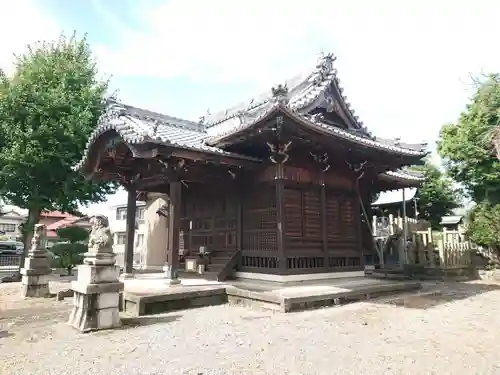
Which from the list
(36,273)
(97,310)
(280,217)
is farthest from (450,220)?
(97,310)

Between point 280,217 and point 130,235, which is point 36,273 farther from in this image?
point 280,217

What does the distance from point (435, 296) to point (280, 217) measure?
15.6ft

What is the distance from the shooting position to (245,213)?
35.6 feet

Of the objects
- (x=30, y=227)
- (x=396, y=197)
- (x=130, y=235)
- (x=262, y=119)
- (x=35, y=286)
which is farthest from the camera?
(x=396, y=197)

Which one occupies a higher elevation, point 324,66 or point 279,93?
point 324,66

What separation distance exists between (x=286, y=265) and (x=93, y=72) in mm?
14439

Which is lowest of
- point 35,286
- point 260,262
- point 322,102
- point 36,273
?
point 35,286

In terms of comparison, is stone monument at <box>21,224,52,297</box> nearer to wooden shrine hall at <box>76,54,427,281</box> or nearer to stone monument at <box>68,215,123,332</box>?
wooden shrine hall at <box>76,54,427,281</box>

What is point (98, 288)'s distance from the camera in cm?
612

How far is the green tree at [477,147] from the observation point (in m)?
17.9

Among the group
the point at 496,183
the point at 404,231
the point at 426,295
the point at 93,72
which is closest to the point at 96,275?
the point at 426,295

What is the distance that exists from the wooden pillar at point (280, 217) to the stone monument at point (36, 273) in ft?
21.8

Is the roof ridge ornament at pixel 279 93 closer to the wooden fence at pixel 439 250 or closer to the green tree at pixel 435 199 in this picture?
the wooden fence at pixel 439 250

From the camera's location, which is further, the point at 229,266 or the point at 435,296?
the point at 229,266
